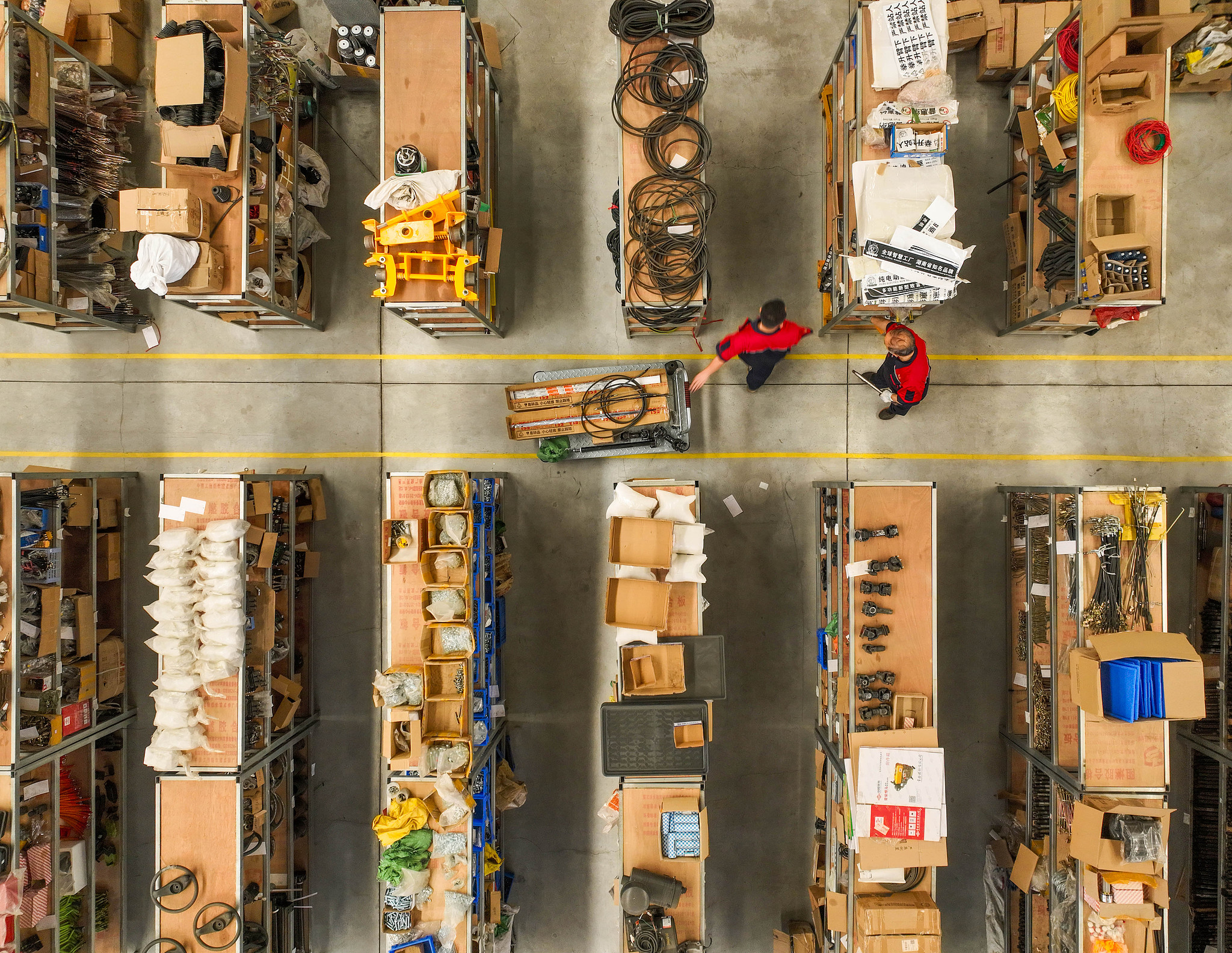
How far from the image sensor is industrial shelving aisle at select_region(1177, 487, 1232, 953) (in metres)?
5.11

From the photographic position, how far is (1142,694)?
4.47 meters

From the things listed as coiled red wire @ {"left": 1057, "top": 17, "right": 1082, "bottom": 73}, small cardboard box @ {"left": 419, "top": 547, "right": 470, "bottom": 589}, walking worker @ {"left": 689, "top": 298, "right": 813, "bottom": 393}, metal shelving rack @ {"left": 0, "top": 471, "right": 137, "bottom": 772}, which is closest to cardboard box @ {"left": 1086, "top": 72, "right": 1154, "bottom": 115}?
coiled red wire @ {"left": 1057, "top": 17, "right": 1082, "bottom": 73}

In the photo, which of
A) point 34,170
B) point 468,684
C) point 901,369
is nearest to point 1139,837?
point 901,369

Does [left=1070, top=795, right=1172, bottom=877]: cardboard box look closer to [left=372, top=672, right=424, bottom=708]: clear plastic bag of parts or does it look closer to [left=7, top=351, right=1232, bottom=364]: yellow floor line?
[left=7, top=351, right=1232, bottom=364]: yellow floor line

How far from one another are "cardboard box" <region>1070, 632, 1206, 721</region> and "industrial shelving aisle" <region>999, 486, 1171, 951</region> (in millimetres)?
165

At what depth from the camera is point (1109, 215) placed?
4.66 m

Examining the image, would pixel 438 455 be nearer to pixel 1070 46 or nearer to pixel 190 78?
pixel 190 78

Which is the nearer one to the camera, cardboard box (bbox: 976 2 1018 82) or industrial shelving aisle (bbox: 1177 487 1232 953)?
industrial shelving aisle (bbox: 1177 487 1232 953)

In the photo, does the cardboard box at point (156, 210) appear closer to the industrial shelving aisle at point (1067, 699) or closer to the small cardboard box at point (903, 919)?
the industrial shelving aisle at point (1067, 699)

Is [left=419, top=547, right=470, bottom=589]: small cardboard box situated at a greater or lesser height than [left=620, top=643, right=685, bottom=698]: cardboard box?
greater

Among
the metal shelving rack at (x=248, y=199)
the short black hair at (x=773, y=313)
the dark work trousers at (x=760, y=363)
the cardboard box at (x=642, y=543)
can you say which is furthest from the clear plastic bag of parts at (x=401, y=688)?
the short black hair at (x=773, y=313)

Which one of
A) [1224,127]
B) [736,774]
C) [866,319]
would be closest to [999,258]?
[866,319]

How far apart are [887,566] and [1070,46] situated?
13.4 feet

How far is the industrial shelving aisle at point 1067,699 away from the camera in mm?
4629
